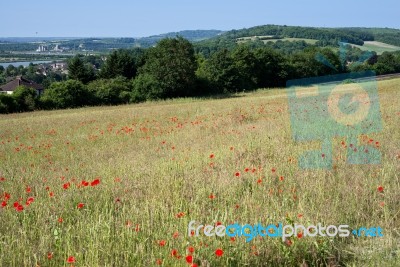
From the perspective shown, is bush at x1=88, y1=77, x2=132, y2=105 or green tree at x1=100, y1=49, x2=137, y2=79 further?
green tree at x1=100, y1=49, x2=137, y2=79

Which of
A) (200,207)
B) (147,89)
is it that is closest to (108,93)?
(147,89)

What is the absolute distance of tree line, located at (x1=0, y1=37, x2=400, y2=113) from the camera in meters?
54.1

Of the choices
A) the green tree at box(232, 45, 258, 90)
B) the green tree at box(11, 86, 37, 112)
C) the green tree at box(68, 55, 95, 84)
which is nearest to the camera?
the green tree at box(11, 86, 37, 112)

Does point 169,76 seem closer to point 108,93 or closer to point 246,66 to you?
point 108,93

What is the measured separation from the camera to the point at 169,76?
2147 inches

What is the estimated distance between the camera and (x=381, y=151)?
665cm

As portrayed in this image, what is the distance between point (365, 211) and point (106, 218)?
119 inches

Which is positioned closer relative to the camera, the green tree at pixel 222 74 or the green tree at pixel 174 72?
the green tree at pixel 174 72

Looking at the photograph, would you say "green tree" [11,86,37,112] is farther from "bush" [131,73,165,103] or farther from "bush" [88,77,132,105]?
"bush" [131,73,165,103]

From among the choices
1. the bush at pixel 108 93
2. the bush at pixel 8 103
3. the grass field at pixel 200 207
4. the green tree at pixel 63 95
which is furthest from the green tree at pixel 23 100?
the grass field at pixel 200 207

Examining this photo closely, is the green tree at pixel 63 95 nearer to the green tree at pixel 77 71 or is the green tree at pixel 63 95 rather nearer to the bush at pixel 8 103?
the bush at pixel 8 103

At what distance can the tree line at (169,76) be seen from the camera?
54.1 m

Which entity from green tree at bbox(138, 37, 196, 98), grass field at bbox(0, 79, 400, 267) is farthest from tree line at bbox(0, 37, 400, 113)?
grass field at bbox(0, 79, 400, 267)

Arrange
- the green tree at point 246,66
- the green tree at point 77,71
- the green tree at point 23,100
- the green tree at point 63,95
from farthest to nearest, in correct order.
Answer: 1. the green tree at point 77,71
2. the green tree at point 246,66
3. the green tree at point 63,95
4. the green tree at point 23,100
